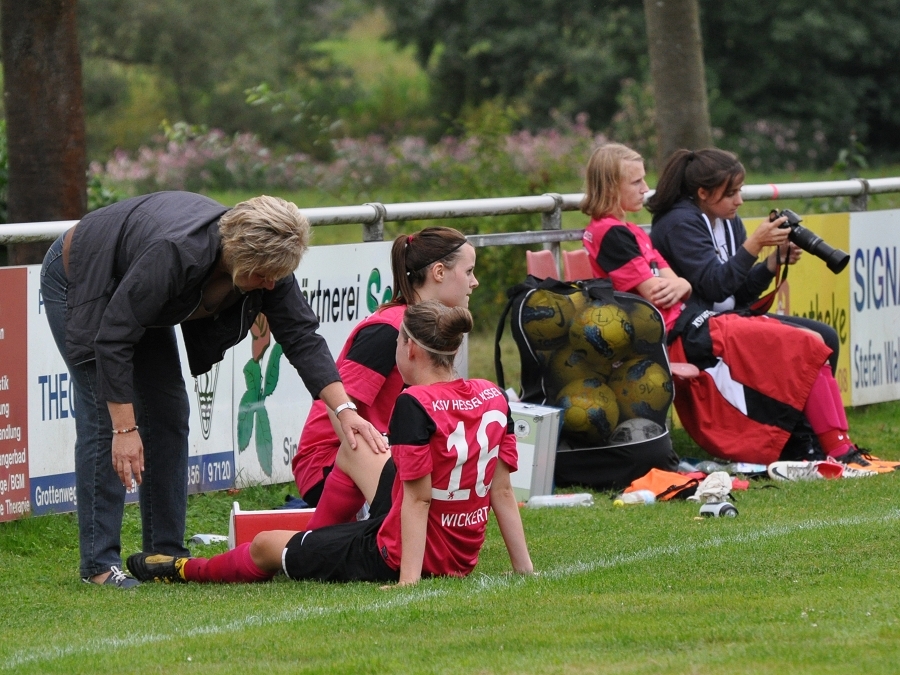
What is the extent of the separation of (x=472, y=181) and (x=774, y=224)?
636cm

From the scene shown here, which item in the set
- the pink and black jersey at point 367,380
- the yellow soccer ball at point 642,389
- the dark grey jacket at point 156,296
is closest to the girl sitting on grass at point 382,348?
the pink and black jersey at point 367,380

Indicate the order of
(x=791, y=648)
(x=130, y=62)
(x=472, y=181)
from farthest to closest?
(x=130, y=62) < (x=472, y=181) < (x=791, y=648)

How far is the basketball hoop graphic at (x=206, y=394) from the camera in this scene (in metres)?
6.99

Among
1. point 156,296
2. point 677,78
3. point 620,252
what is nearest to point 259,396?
point 620,252

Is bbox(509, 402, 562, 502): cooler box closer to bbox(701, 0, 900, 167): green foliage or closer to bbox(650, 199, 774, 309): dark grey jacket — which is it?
bbox(650, 199, 774, 309): dark grey jacket

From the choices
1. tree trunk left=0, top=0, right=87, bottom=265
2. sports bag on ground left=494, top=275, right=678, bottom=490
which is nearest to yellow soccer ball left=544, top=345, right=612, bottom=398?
sports bag on ground left=494, top=275, right=678, bottom=490

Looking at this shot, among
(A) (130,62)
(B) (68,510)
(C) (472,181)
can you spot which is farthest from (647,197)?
(A) (130,62)

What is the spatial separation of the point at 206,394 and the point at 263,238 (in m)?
2.39

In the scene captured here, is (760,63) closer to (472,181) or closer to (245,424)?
(472,181)

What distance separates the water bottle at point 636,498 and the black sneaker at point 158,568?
93.2 inches

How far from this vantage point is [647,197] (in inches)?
332

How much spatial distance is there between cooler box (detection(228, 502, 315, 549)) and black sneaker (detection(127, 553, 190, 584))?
296 millimetres

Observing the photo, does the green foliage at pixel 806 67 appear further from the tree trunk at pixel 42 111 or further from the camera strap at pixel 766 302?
the tree trunk at pixel 42 111

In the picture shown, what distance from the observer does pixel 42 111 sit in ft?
26.7
